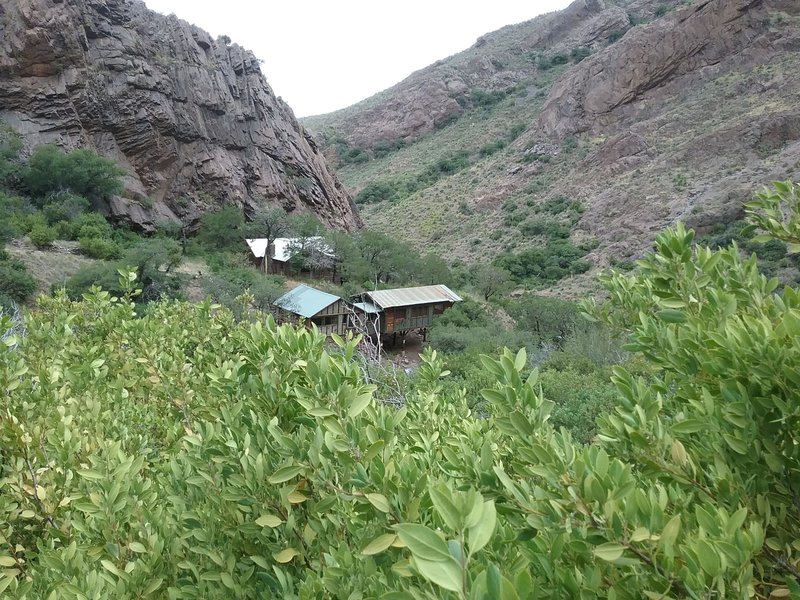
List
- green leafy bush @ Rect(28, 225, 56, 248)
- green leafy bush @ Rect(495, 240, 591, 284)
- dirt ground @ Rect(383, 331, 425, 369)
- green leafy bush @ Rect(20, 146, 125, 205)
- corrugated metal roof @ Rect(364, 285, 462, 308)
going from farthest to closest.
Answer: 1. green leafy bush @ Rect(495, 240, 591, 284)
2. green leafy bush @ Rect(20, 146, 125, 205)
3. dirt ground @ Rect(383, 331, 425, 369)
4. corrugated metal roof @ Rect(364, 285, 462, 308)
5. green leafy bush @ Rect(28, 225, 56, 248)

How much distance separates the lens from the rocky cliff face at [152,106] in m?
24.9

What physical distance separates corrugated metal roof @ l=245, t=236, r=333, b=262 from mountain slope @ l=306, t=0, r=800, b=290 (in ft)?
44.5

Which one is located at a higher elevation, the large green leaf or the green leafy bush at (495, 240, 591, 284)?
the large green leaf

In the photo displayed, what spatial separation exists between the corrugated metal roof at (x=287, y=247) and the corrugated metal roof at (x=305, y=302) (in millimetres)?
7446

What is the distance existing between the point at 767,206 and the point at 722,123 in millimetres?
42413

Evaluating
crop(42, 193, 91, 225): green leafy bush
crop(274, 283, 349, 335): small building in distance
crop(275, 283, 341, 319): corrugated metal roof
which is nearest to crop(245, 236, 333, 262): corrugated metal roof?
crop(275, 283, 341, 319): corrugated metal roof

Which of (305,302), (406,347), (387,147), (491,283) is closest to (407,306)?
(406,347)

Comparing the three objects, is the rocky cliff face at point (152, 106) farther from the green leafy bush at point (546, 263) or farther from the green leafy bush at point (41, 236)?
the green leafy bush at point (546, 263)

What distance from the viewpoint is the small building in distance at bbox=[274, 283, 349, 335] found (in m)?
18.8

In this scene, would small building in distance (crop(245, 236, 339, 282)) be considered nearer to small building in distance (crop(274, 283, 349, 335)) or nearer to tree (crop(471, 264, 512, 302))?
small building in distance (crop(274, 283, 349, 335))

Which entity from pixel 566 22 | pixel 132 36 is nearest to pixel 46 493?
pixel 132 36

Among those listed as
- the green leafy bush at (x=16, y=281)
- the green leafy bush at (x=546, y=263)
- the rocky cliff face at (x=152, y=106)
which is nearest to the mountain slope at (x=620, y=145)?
the green leafy bush at (x=546, y=263)

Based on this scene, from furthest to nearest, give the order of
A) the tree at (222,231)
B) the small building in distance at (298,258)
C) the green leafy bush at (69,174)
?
the tree at (222,231) → the small building in distance at (298,258) → the green leafy bush at (69,174)

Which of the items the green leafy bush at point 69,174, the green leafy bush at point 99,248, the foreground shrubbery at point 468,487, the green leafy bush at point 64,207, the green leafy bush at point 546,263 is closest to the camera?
the foreground shrubbery at point 468,487
